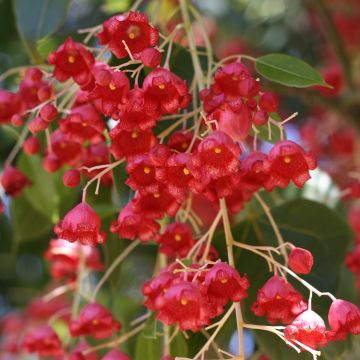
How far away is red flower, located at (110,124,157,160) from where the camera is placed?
3.82ft

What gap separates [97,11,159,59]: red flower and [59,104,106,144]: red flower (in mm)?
141

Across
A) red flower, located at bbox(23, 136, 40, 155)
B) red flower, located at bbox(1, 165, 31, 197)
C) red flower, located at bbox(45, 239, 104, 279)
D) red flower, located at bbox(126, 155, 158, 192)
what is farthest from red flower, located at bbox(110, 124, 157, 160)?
red flower, located at bbox(45, 239, 104, 279)

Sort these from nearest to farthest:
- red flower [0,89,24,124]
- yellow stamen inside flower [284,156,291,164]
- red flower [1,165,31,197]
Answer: yellow stamen inside flower [284,156,291,164] → red flower [0,89,24,124] → red flower [1,165,31,197]

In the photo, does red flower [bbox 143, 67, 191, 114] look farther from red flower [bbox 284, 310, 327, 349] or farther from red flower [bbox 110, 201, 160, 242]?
red flower [bbox 284, 310, 327, 349]

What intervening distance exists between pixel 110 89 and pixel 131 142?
8 cm

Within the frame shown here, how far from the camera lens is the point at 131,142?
118cm

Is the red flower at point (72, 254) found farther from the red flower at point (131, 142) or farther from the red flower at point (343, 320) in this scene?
the red flower at point (343, 320)

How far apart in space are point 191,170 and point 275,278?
196 mm

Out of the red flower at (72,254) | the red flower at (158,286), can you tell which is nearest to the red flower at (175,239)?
the red flower at (158,286)

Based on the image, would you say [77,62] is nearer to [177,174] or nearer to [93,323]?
[177,174]

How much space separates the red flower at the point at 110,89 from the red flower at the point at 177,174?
0.36 feet

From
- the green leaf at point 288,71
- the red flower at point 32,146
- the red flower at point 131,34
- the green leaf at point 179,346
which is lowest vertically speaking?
the green leaf at point 179,346

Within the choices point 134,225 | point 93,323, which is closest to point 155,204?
point 134,225

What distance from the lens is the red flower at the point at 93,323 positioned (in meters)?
1.37
